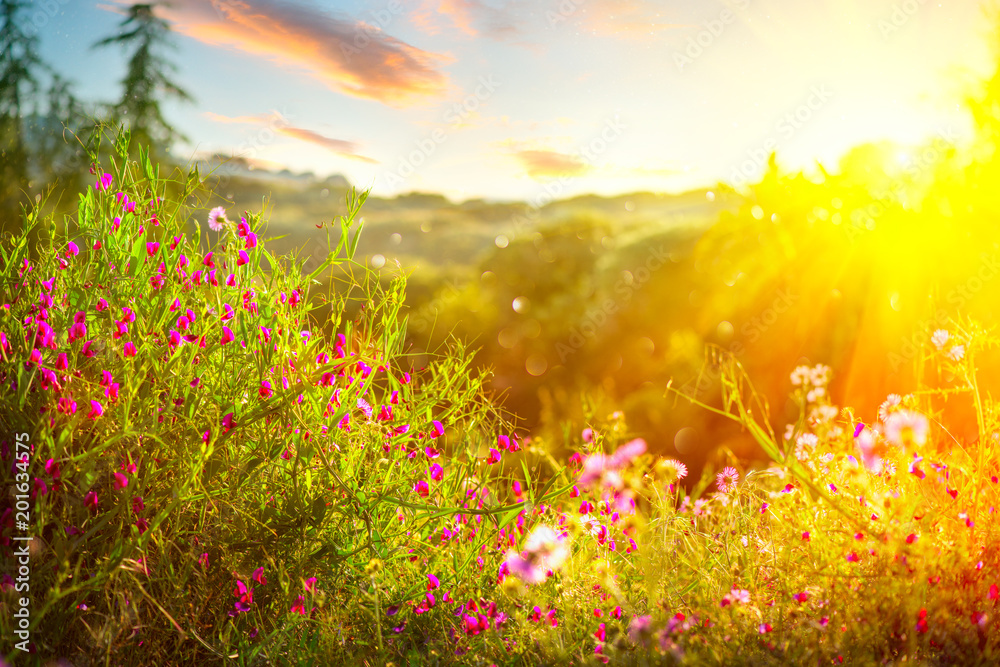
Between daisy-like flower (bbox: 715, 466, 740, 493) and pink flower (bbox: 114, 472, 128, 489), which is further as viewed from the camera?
daisy-like flower (bbox: 715, 466, 740, 493)

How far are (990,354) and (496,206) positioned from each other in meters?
25.6

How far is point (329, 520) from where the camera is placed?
2699 millimetres

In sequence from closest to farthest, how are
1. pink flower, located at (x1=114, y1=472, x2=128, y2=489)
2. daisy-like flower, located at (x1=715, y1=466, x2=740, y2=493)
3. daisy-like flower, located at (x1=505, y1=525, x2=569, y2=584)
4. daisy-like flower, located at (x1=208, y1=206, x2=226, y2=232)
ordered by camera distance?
pink flower, located at (x1=114, y1=472, x2=128, y2=489) → daisy-like flower, located at (x1=505, y1=525, x2=569, y2=584) → daisy-like flower, located at (x1=208, y1=206, x2=226, y2=232) → daisy-like flower, located at (x1=715, y1=466, x2=740, y2=493)

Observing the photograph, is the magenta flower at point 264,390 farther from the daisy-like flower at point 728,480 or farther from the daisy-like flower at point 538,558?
the daisy-like flower at point 728,480

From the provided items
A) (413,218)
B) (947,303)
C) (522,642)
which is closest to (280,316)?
(522,642)

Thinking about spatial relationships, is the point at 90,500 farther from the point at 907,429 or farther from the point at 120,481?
the point at 907,429

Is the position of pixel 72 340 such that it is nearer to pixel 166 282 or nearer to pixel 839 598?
pixel 166 282

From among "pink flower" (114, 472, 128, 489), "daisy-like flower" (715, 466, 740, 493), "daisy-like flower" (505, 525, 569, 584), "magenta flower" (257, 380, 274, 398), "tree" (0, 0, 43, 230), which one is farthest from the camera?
"tree" (0, 0, 43, 230)

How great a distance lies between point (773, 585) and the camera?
2693 mm

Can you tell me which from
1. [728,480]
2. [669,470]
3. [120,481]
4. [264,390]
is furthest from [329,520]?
[728,480]

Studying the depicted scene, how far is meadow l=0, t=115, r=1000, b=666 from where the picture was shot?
224 centimetres

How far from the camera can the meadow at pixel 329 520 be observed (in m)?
2.24

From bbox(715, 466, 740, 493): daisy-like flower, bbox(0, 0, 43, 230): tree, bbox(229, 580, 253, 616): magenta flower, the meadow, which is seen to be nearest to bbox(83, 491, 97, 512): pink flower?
the meadow

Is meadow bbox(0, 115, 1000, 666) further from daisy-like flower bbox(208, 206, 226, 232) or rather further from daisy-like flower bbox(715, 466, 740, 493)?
daisy-like flower bbox(715, 466, 740, 493)
